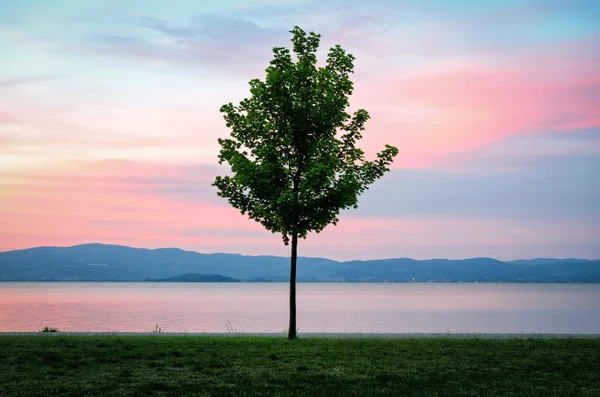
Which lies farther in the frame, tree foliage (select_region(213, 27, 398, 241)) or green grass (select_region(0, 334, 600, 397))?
tree foliage (select_region(213, 27, 398, 241))

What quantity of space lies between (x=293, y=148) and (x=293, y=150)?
98 mm

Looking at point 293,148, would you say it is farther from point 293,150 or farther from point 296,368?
point 296,368

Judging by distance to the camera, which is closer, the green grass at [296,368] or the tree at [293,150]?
the green grass at [296,368]

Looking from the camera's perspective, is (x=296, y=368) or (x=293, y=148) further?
(x=293, y=148)

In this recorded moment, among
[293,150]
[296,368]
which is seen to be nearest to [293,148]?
[293,150]

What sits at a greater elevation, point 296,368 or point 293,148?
point 293,148

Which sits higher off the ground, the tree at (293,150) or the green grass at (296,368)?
the tree at (293,150)

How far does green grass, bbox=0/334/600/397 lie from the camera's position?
1628 centimetres

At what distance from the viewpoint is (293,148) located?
95.5 feet

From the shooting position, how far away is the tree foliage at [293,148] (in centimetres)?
2794

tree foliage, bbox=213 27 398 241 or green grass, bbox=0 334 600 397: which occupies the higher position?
tree foliage, bbox=213 27 398 241

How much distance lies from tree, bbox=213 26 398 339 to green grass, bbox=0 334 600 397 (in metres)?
6.11

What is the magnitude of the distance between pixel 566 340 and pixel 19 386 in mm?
23898

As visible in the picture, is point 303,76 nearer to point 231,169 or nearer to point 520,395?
point 231,169
